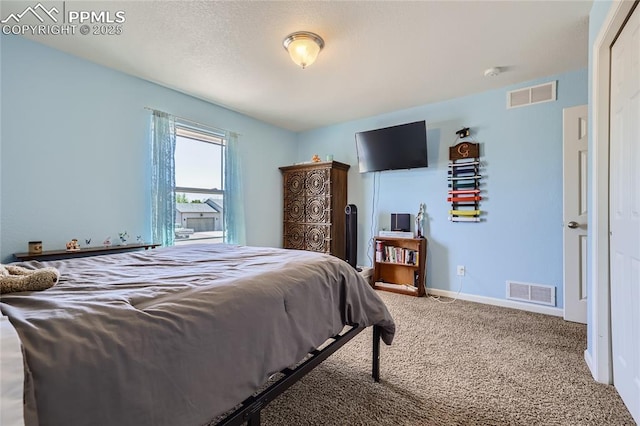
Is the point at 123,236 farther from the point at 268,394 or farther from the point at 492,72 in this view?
the point at 492,72

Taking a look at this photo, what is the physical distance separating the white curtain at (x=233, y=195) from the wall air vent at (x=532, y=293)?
11.0 feet

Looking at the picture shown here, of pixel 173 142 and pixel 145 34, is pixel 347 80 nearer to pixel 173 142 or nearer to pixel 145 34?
pixel 145 34

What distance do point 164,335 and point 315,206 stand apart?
11.6ft

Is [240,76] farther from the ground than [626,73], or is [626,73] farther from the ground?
[240,76]

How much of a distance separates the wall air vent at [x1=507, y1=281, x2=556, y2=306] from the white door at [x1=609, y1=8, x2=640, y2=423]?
4.69 feet

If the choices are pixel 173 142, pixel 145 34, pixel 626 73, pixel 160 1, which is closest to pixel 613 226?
pixel 626 73

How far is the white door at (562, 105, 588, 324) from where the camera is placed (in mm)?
2605

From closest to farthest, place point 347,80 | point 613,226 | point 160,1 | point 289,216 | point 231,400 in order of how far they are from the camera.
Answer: point 231,400 < point 613,226 < point 160,1 < point 347,80 < point 289,216

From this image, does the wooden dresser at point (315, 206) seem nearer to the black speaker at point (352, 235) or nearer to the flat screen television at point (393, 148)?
the black speaker at point (352, 235)

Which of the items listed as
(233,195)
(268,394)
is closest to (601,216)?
(268,394)

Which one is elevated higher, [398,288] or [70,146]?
[70,146]

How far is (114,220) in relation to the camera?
2.80 metres

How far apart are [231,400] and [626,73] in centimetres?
243

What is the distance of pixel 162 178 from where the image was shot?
10.2 ft
